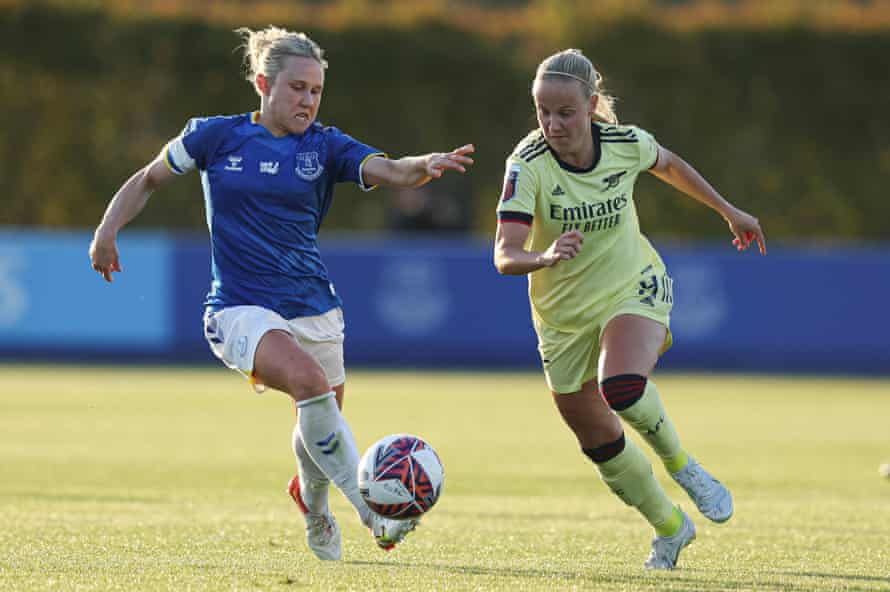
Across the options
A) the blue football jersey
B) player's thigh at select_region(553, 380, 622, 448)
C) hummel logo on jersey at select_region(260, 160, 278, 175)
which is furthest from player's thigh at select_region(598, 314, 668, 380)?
hummel logo on jersey at select_region(260, 160, 278, 175)

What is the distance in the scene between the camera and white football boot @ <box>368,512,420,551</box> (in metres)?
6.80

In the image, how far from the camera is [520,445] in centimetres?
1354

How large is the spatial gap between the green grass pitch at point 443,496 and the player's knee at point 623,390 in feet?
2.17

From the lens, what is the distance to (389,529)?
681 centimetres

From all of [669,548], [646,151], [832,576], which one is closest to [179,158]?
[646,151]

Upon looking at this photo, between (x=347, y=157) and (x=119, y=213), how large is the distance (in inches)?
38.4

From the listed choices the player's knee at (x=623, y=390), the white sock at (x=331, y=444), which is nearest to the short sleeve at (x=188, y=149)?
the white sock at (x=331, y=444)

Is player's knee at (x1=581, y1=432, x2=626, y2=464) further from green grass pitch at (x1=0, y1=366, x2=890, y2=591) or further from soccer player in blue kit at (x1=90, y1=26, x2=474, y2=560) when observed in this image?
soccer player in blue kit at (x1=90, y1=26, x2=474, y2=560)

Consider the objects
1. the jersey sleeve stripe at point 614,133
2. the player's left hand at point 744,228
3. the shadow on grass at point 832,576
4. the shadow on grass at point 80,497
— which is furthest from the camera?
the shadow on grass at point 80,497

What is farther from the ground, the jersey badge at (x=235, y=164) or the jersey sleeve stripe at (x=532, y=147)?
the jersey sleeve stripe at (x=532, y=147)

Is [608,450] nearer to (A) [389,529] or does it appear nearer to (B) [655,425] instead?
(B) [655,425]

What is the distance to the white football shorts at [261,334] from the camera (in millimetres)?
6957

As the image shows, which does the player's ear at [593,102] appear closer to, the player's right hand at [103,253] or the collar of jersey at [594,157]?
the collar of jersey at [594,157]

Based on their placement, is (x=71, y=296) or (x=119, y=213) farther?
(x=71, y=296)
